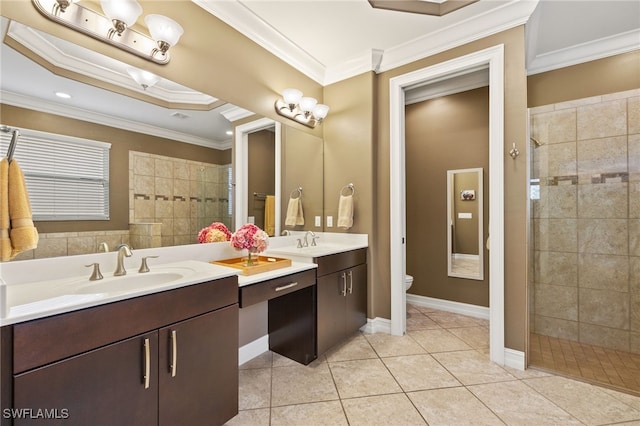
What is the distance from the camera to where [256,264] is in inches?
69.5

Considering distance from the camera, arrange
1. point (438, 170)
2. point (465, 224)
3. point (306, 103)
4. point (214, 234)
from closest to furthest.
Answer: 1. point (214, 234)
2. point (306, 103)
3. point (465, 224)
4. point (438, 170)

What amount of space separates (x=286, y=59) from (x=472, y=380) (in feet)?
9.57

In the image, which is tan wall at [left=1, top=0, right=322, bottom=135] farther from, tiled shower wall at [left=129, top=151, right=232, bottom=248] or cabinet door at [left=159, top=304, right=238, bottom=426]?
cabinet door at [left=159, top=304, right=238, bottom=426]

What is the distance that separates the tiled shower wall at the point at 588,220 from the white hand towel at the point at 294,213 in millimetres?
2081

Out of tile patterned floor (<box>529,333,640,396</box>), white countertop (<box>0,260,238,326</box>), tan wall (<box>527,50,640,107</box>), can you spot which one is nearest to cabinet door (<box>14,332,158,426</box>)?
white countertop (<box>0,260,238,326</box>)

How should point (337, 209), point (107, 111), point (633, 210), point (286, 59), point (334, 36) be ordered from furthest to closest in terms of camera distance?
point (337, 209)
point (286, 59)
point (334, 36)
point (633, 210)
point (107, 111)

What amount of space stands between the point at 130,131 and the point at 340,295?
6.03ft

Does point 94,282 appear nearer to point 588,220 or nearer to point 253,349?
point 253,349

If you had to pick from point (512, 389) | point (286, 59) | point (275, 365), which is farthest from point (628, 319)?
point (286, 59)

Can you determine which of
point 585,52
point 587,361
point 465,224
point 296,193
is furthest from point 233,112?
point 587,361

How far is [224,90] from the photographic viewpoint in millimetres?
1966

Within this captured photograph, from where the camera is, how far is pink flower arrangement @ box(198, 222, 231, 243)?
6.12 feet

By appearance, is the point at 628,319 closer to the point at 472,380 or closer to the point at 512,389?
the point at 512,389

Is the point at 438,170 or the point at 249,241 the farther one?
the point at 438,170
